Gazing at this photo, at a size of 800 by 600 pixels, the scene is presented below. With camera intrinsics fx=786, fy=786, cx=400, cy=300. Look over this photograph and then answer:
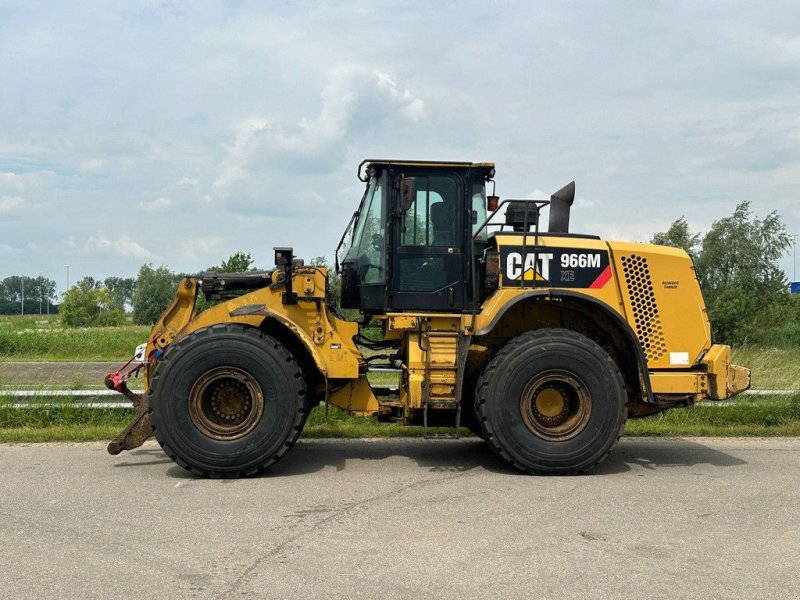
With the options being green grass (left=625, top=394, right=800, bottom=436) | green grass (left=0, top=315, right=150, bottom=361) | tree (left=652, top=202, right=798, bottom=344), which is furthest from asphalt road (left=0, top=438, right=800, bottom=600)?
green grass (left=0, top=315, right=150, bottom=361)

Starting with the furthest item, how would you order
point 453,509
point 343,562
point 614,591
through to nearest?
point 453,509 → point 343,562 → point 614,591

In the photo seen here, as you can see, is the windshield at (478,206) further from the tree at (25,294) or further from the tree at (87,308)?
the tree at (25,294)

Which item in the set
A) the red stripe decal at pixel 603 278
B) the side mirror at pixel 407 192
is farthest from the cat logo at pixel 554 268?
the side mirror at pixel 407 192

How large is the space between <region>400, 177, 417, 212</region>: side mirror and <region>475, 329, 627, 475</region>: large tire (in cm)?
159

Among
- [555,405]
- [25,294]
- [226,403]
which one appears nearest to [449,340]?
[555,405]

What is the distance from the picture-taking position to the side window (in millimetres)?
7395

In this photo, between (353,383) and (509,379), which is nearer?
(509,379)

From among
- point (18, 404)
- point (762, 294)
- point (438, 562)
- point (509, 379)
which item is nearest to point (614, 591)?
point (438, 562)

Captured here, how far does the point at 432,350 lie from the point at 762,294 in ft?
64.8

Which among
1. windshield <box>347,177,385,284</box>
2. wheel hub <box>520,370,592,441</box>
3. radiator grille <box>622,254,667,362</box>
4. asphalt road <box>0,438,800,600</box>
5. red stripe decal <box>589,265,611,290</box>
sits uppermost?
windshield <box>347,177,385,284</box>

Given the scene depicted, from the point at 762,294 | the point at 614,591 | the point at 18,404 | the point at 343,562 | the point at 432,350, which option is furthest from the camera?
the point at 762,294

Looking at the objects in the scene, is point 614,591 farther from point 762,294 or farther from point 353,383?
point 762,294

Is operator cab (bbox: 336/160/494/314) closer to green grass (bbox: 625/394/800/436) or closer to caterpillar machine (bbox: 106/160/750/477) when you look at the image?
caterpillar machine (bbox: 106/160/750/477)

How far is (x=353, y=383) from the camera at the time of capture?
745 centimetres
